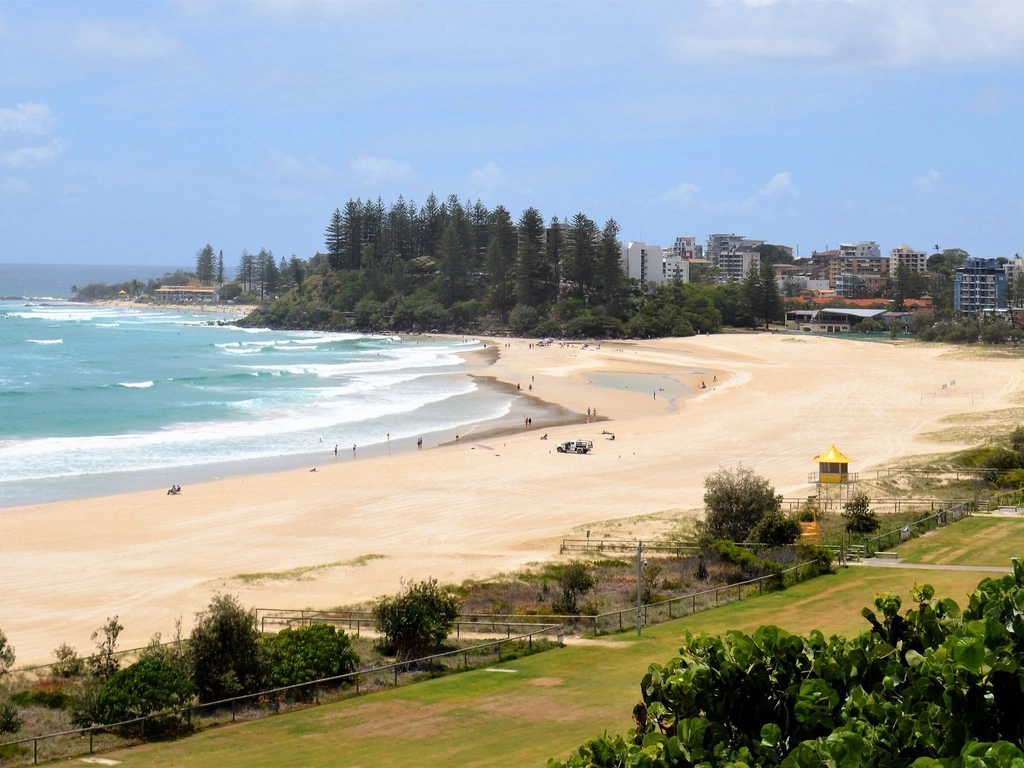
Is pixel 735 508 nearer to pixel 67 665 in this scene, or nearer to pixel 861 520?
pixel 861 520

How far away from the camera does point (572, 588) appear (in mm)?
21609

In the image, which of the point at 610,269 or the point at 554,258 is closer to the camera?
the point at 610,269

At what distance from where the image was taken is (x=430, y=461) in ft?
135

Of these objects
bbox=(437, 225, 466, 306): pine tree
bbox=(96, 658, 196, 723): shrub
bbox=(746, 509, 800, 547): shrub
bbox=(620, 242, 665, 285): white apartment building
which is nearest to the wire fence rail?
bbox=(96, 658, 196, 723): shrub

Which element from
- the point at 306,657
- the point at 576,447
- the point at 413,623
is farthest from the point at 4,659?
the point at 576,447

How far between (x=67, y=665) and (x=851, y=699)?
Result: 14.7 m

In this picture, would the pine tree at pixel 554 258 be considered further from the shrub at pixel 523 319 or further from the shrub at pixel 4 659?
the shrub at pixel 4 659

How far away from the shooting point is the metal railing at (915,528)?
2420 cm

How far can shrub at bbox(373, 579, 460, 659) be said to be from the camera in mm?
18891

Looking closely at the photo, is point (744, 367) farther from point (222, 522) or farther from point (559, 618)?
point (559, 618)

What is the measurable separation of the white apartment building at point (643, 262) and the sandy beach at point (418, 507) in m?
80.0

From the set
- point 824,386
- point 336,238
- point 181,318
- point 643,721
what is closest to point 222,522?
point 643,721

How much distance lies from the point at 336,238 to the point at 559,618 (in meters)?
131

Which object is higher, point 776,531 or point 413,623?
point 776,531
